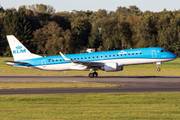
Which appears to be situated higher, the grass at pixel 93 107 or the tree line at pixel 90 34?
the tree line at pixel 90 34

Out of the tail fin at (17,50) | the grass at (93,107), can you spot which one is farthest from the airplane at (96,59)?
the grass at (93,107)

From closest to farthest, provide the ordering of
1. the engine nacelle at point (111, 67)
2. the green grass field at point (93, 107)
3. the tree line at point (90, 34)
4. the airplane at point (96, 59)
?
the green grass field at point (93, 107) < the engine nacelle at point (111, 67) < the airplane at point (96, 59) < the tree line at point (90, 34)

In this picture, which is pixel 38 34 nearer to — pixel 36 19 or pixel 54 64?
pixel 36 19

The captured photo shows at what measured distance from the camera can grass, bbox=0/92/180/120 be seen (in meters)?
15.4

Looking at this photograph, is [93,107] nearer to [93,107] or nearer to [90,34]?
[93,107]

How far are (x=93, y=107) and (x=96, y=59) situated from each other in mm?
22375

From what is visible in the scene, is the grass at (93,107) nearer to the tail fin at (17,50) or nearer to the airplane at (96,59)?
the airplane at (96,59)

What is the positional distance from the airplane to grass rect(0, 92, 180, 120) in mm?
15914

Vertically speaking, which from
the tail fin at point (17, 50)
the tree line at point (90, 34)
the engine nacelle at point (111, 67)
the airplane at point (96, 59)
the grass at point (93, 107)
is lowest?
the grass at point (93, 107)

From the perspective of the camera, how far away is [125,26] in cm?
12625

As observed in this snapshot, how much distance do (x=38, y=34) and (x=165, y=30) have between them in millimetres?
52883

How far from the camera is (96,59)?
40.2 meters

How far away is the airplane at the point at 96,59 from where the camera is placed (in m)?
39.1

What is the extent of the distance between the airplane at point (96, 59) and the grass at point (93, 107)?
52.2 feet
